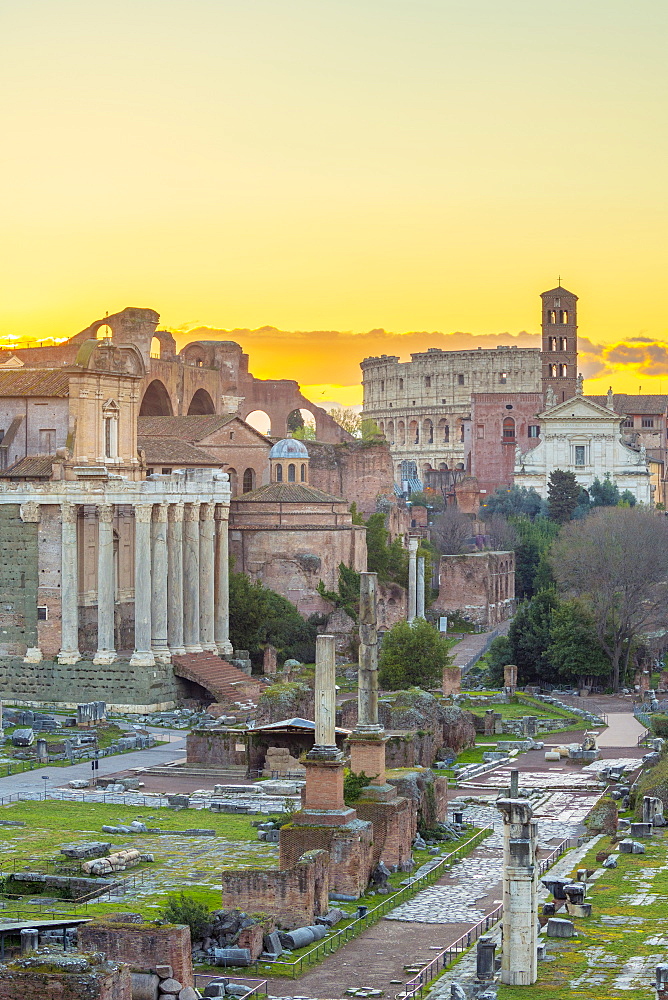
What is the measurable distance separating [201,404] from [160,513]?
3100 centimetres

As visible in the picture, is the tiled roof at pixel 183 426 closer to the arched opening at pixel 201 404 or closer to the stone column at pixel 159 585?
the arched opening at pixel 201 404

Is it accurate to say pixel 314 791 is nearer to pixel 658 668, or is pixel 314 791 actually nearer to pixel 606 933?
pixel 606 933

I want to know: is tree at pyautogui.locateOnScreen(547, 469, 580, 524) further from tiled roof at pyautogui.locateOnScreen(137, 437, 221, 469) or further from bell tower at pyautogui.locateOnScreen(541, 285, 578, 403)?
tiled roof at pyautogui.locateOnScreen(137, 437, 221, 469)

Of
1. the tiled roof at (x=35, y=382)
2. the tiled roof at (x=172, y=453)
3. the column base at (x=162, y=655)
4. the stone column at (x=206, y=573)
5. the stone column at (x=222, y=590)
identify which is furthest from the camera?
the tiled roof at (x=172, y=453)

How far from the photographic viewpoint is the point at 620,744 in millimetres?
50969

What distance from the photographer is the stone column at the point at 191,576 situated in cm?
5994

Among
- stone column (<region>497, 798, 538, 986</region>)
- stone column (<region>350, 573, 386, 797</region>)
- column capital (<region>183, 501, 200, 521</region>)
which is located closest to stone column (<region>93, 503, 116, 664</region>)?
column capital (<region>183, 501, 200, 521</region>)

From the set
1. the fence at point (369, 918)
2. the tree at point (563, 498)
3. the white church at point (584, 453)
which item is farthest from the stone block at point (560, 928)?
the white church at point (584, 453)

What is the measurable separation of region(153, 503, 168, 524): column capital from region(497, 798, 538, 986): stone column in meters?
33.4

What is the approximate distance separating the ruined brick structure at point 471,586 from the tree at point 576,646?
1806cm

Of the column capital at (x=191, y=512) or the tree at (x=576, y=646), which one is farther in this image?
the tree at (x=576, y=646)

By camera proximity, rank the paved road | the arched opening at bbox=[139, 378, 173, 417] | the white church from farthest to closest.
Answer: the white church < the arched opening at bbox=[139, 378, 173, 417] < the paved road

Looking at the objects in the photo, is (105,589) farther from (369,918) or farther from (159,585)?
(369,918)

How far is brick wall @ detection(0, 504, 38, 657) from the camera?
189 feet
